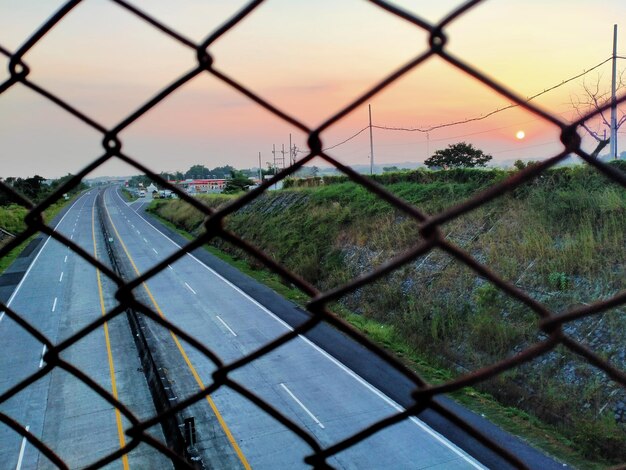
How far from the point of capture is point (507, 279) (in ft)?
41.8

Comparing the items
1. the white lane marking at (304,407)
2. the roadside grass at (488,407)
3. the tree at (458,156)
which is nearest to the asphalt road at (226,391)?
the white lane marking at (304,407)

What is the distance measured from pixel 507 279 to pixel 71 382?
10220 millimetres

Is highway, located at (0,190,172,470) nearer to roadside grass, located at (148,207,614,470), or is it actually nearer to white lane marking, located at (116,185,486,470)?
white lane marking, located at (116,185,486,470)

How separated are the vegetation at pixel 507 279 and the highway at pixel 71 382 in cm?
481

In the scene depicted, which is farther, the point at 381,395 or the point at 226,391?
the point at 226,391

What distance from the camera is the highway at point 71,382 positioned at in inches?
334

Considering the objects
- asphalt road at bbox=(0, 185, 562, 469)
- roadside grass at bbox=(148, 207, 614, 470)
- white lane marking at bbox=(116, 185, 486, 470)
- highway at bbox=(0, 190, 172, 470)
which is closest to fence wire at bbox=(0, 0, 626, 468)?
white lane marking at bbox=(116, 185, 486, 470)

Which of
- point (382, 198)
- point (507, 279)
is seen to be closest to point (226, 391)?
point (507, 279)

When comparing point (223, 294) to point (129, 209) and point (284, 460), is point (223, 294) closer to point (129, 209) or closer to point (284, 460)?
point (284, 460)

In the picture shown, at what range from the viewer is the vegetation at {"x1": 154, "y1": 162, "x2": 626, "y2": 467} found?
9609 millimetres

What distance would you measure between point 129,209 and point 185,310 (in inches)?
1415

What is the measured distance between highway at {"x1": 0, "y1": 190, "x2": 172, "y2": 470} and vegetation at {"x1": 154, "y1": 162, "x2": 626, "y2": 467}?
15.8ft

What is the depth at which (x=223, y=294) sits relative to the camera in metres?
17.5

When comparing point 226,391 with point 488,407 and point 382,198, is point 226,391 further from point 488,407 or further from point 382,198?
point 382,198
